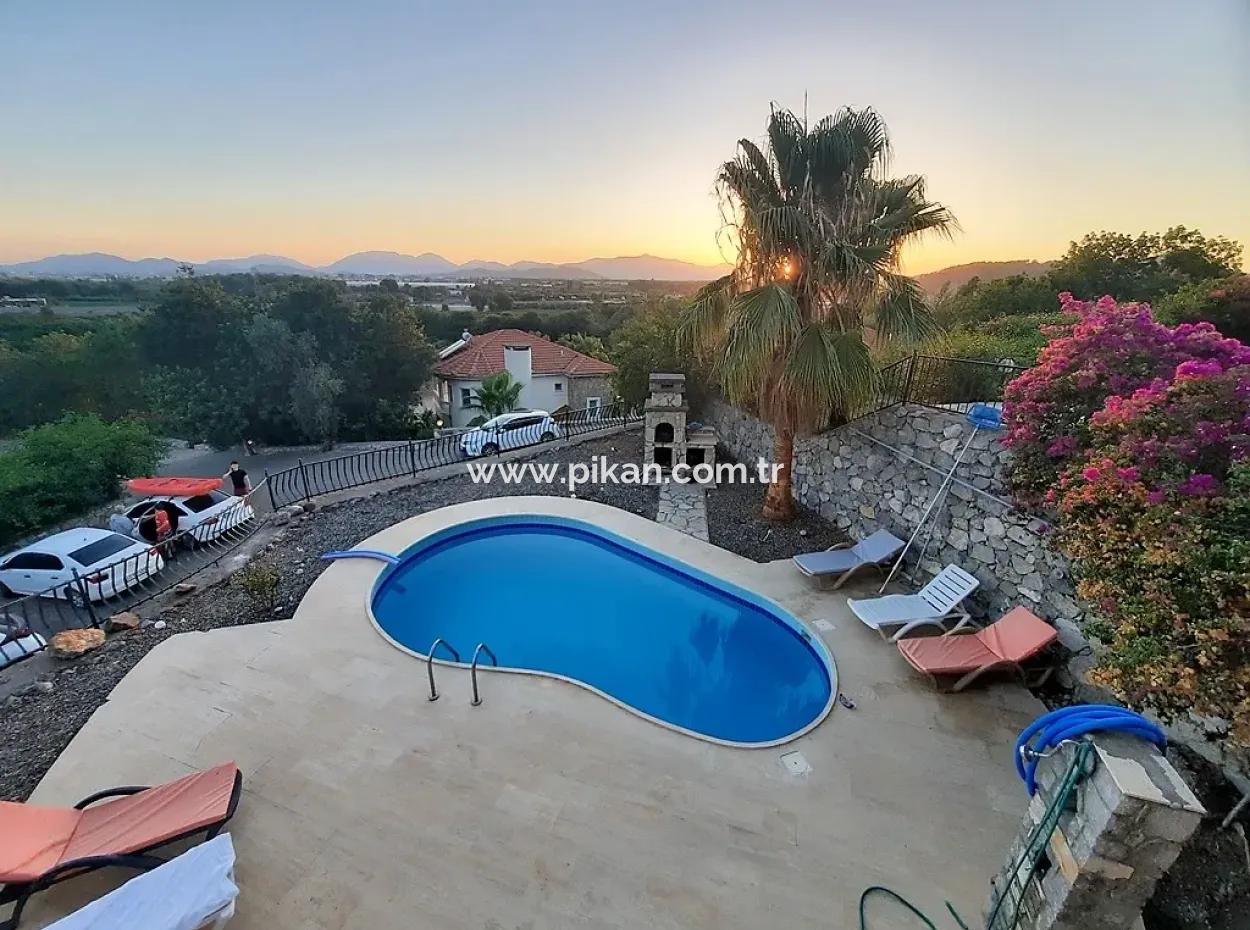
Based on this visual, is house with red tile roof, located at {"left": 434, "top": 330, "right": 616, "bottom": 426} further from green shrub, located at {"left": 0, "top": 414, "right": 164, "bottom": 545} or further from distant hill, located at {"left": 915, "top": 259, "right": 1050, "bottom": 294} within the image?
distant hill, located at {"left": 915, "top": 259, "right": 1050, "bottom": 294}

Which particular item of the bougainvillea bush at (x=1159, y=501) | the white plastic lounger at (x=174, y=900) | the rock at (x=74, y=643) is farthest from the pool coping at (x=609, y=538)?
the rock at (x=74, y=643)

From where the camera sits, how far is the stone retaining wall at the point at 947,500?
6844 millimetres

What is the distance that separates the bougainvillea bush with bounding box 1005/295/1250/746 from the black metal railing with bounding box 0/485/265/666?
1222 cm

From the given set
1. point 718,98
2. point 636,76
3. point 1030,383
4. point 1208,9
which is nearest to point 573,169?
point 636,76

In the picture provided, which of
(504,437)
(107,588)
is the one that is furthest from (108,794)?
(504,437)

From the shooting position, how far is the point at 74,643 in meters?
6.92

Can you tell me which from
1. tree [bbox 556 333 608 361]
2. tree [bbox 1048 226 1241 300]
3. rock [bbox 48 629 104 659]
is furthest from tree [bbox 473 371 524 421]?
tree [bbox 1048 226 1241 300]

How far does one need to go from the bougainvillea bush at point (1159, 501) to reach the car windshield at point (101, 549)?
14197mm

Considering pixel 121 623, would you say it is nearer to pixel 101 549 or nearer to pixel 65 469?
pixel 101 549

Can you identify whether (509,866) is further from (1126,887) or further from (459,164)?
(459,164)

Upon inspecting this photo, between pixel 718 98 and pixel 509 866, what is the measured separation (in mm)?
14271

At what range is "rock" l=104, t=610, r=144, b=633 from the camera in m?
7.40

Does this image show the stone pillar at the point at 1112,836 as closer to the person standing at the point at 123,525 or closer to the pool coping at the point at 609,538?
the pool coping at the point at 609,538

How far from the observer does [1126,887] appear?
2.84 m
